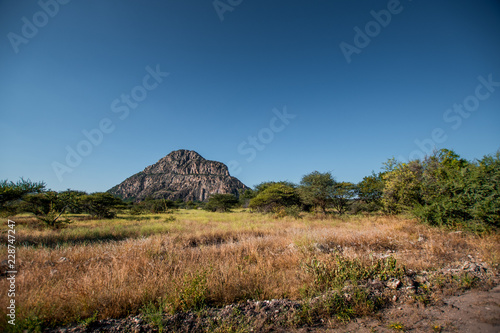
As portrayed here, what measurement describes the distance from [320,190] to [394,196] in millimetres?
8055

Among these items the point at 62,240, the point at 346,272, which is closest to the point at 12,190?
the point at 62,240

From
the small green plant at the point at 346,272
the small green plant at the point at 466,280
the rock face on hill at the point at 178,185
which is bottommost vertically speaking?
the small green plant at the point at 466,280

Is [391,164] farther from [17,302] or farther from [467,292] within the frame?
[17,302]

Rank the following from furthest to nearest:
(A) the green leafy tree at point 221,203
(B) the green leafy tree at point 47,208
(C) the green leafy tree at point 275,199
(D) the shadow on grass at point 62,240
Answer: (A) the green leafy tree at point 221,203 < (C) the green leafy tree at point 275,199 < (B) the green leafy tree at point 47,208 < (D) the shadow on grass at point 62,240

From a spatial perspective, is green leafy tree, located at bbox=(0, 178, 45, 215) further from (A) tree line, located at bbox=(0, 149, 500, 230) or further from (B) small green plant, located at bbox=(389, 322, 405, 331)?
(B) small green plant, located at bbox=(389, 322, 405, 331)

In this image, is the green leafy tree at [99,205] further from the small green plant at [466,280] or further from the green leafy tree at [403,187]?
the green leafy tree at [403,187]

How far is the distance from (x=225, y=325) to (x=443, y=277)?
513 centimetres

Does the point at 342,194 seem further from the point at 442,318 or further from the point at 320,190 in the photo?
the point at 442,318

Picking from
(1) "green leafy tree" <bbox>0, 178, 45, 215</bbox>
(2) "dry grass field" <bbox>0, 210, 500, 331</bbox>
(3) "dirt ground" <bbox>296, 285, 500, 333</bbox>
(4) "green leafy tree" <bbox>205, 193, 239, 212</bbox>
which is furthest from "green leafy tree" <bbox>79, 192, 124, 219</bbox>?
(3) "dirt ground" <bbox>296, 285, 500, 333</bbox>

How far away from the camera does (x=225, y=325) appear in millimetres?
2727

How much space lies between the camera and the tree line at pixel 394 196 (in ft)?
29.9

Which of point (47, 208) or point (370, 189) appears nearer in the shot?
point (47, 208)

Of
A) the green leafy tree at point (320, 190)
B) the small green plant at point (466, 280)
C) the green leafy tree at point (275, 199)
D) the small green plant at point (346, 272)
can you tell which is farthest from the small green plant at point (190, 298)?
the green leafy tree at point (275, 199)

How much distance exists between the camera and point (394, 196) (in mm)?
19203
